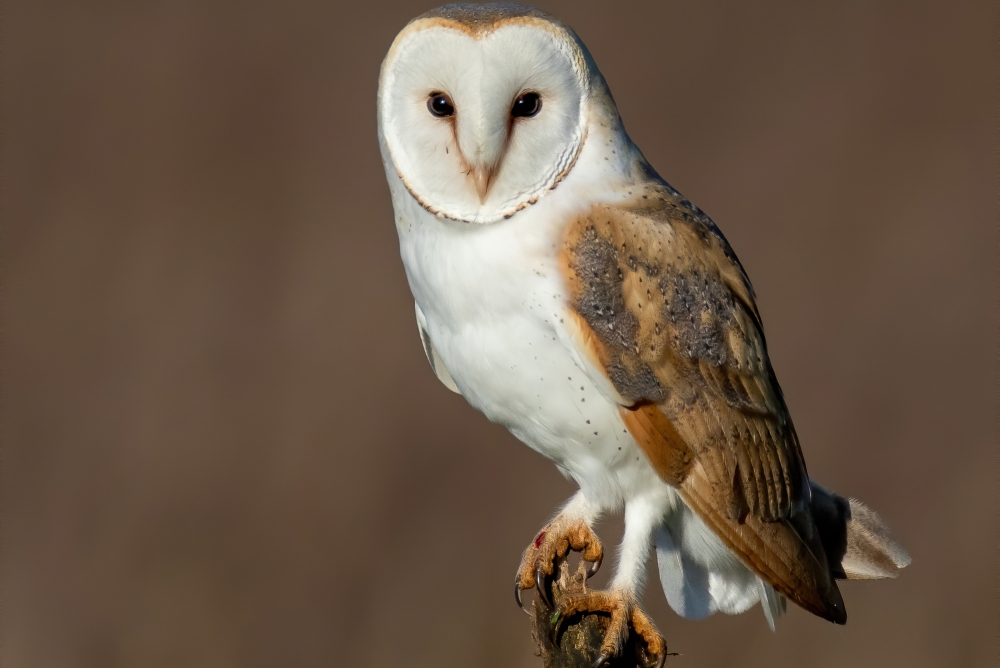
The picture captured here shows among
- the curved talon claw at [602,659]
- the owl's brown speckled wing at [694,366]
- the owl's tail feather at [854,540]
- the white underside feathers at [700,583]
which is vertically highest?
the owl's brown speckled wing at [694,366]

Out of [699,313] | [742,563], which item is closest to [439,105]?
[699,313]

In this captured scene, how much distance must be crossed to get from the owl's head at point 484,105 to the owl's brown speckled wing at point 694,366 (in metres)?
0.14

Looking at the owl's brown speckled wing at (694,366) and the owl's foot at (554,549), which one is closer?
the owl's brown speckled wing at (694,366)

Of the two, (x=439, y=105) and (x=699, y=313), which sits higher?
(x=439, y=105)

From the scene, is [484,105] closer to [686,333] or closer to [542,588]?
[686,333]

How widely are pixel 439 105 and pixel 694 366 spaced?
63 cm

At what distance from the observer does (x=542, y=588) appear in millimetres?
2082

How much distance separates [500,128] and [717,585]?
1221 mm

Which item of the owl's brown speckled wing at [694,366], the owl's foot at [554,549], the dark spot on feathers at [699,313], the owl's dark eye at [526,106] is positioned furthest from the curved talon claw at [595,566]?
the owl's dark eye at [526,106]

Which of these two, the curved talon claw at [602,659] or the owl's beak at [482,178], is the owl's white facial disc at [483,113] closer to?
the owl's beak at [482,178]

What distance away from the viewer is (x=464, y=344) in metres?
1.90

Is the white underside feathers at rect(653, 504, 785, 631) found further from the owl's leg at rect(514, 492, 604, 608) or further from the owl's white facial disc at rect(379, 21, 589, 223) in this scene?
the owl's white facial disc at rect(379, 21, 589, 223)

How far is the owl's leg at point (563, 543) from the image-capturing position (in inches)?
84.6

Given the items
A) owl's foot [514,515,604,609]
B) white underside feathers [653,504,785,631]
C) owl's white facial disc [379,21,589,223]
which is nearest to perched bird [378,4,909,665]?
owl's white facial disc [379,21,589,223]
